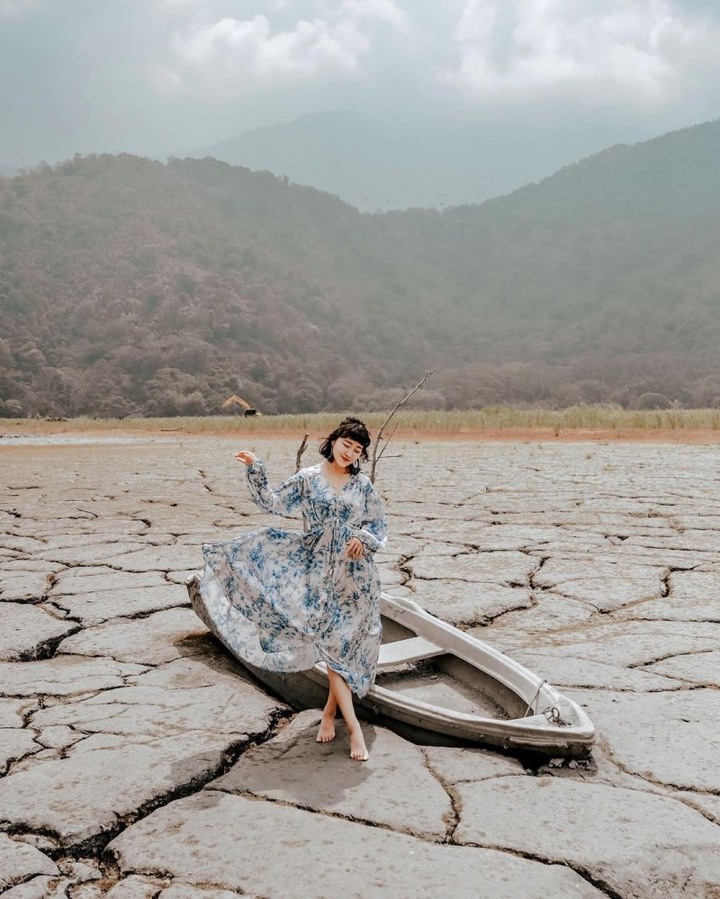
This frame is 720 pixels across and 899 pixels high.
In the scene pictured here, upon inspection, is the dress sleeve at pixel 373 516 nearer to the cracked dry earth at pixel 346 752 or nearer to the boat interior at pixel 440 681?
the boat interior at pixel 440 681

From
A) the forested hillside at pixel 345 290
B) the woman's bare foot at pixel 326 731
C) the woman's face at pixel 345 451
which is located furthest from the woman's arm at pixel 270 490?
the forested hillside at pixel 345 290

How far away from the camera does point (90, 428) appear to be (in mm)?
20984

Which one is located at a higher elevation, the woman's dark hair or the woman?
the woman's dark hair

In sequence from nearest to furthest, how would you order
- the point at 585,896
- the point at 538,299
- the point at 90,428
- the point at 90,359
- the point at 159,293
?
1. the point at 585,896
2. the point at 90,428
3. the point at 90,359
4. the point at 159,293
5. the point at 538,299

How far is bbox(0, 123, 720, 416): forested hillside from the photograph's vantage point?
1543 inches

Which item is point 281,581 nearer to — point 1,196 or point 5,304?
point 5,304

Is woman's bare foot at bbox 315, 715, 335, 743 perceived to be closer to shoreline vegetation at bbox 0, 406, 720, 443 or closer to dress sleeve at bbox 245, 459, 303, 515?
dress sleeve at bbox 245, 459, 303, 515

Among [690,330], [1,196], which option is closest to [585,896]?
[690,330]

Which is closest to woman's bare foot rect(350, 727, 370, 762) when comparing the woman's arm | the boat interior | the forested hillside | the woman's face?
the boat interior

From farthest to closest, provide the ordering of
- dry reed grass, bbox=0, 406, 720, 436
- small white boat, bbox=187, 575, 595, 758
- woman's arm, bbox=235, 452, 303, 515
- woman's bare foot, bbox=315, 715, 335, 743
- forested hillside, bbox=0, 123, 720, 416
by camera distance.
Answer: forested hillside, bbox=0, 123, 720, 416, dry reed grass, bbox=0, 406, 720, 436, woman's arm, bbox=235, 452, 303, 515, woman's bare foot, bbox=315, 715, 335, 743, small white boat, bbox=187, 575, 595, 758

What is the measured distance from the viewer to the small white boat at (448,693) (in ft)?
7.47

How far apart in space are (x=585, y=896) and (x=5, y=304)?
44299 millimetres

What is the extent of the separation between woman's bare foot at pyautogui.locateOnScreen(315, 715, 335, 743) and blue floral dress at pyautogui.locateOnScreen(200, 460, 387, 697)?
11cm

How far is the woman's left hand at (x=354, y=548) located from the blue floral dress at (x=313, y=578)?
18 mm
